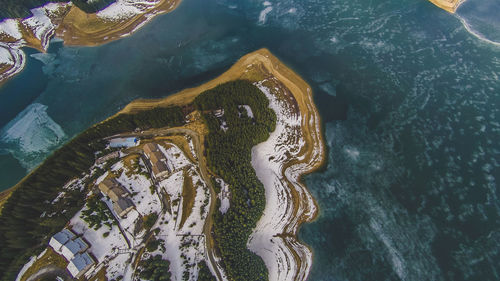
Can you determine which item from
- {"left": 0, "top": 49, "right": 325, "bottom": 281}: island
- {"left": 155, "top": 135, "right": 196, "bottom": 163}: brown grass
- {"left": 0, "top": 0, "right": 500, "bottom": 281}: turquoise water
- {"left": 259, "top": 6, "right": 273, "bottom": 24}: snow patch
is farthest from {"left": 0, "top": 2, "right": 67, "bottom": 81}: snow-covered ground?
{"left": 259, "top": 6, "right": 273, "bottom": 24}: snow patch

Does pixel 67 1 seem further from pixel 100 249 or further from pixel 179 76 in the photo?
pixel 100 249

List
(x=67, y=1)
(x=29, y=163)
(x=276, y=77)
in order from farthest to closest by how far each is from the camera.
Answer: (x=67, y=1) → (x=276, y=77) → (x=29, y=163)

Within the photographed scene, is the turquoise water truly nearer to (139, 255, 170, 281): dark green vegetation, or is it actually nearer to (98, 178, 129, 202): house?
(98, 178, 129, 202): house

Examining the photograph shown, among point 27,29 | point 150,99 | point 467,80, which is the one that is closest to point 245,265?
point 150,99

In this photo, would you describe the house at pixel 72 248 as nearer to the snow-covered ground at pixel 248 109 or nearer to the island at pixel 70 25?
the snow-covered ground at pixel 248 109

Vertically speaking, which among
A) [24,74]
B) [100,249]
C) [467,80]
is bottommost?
[100,249]
